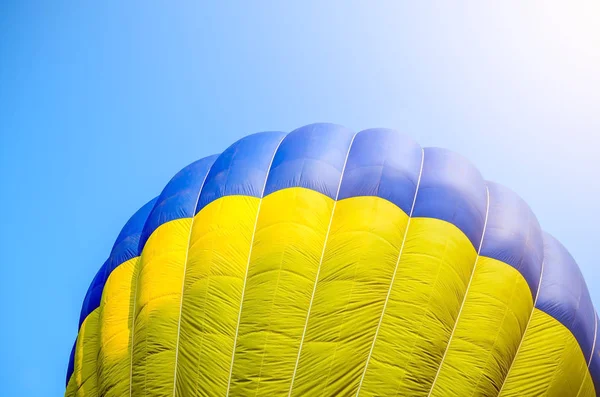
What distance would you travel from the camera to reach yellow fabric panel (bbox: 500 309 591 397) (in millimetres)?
5309

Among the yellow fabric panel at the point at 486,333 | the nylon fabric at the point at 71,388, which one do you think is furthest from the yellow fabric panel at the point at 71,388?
the yellow fabric panel at the point at 486,333

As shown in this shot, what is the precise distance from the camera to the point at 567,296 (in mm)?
5699

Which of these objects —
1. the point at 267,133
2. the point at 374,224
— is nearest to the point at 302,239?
the point at 374,224

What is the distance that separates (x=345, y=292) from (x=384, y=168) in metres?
1.11

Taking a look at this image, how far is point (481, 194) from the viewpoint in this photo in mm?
5922

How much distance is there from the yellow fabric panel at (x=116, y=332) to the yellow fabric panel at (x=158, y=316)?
14 cm

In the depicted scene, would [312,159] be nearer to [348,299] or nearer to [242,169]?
[242,169]

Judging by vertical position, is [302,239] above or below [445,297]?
above

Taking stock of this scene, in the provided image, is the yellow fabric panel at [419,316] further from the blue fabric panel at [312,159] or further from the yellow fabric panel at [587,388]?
the yellow fabric panel at [587,388]

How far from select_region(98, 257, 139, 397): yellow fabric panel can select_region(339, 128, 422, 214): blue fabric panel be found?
1.93m

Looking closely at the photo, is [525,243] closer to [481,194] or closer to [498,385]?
[481,194]

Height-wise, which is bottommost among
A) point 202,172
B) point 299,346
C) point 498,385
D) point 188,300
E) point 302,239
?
point 498,385

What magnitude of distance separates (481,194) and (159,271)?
268 centimetres

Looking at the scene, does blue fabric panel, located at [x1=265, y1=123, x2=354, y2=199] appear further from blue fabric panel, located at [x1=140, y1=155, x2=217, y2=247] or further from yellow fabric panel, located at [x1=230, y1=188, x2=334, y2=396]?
blue fabric panel, located at [x1=140, y1=155, x2=217, y2=247]
